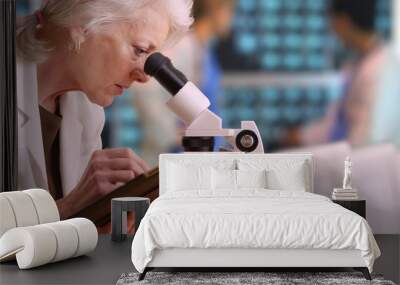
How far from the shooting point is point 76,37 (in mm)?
6723

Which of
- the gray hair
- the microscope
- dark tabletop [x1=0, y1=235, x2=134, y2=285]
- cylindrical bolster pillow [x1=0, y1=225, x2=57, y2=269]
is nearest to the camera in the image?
dark tabletop [x1=0, y1=235, x2=134, y2=285]

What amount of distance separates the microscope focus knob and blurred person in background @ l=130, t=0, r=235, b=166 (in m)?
0.27

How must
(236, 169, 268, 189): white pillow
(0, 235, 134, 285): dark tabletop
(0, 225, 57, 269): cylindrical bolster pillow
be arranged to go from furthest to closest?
(236, 169, 268, 189): white pillow, (0, 225, 57, 269): cylindrical bolster pillow, (0, 235, 134, 285): dark tabletop

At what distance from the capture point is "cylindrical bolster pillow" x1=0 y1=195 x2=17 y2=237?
498cm

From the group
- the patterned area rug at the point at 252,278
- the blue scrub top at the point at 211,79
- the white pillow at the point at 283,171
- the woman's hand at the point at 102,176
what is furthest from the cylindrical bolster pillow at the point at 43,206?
the blue scrub top at the point at 211,79

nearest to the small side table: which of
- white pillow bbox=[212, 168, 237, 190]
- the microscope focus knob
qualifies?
white pillow bbox=[212, 168, 237, 190]

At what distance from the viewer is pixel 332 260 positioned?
4523mm

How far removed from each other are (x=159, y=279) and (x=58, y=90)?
2832 millimetres

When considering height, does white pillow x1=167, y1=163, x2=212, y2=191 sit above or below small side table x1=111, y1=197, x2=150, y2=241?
above

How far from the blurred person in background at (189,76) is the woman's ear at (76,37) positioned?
25.8 inches

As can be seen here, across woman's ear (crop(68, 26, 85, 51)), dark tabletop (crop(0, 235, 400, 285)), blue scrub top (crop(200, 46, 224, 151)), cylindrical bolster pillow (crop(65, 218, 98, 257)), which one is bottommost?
dark tabletop (crop(0, 235, 400, 285))

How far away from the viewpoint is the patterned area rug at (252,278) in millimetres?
4438

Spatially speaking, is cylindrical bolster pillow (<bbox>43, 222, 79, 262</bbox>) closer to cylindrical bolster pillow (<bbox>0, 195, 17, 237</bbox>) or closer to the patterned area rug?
cylindrical bolster pillow (<bbox>0, 195, 17, 237</bbox>)

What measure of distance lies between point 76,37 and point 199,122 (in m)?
1.45
